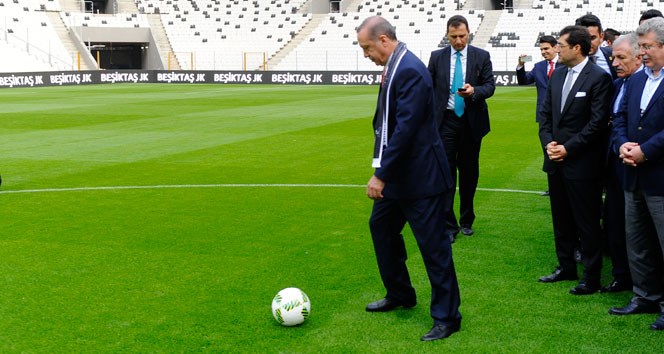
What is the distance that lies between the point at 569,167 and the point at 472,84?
2410 millimetres

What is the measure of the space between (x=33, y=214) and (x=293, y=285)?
4.68m

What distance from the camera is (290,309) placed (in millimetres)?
6008

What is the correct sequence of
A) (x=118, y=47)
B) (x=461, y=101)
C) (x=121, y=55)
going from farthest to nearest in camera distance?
(x=121, y=55), (x=118, y=47), (x=461, y=101)

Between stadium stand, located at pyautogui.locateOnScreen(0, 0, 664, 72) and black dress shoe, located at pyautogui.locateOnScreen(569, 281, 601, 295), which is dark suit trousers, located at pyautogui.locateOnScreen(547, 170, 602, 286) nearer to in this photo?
black dress shoe, located at pyautogui.locateOnScreen(569, 281, 601, 295)

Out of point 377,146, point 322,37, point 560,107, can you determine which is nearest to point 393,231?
point 377,146

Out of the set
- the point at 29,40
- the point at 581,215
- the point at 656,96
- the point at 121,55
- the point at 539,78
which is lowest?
the point at 121,55

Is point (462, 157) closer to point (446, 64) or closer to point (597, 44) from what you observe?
point (446, 64)

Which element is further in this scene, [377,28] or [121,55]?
[121,55]

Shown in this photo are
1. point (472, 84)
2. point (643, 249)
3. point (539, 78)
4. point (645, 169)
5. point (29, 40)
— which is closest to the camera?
point (645, 169)

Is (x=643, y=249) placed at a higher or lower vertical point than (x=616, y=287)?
higher

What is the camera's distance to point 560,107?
22.7 ft

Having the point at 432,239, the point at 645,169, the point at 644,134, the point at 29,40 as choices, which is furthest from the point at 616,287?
the point at 29,40

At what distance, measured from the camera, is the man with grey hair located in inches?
256

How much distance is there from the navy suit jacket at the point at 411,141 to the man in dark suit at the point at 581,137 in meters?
1.52
